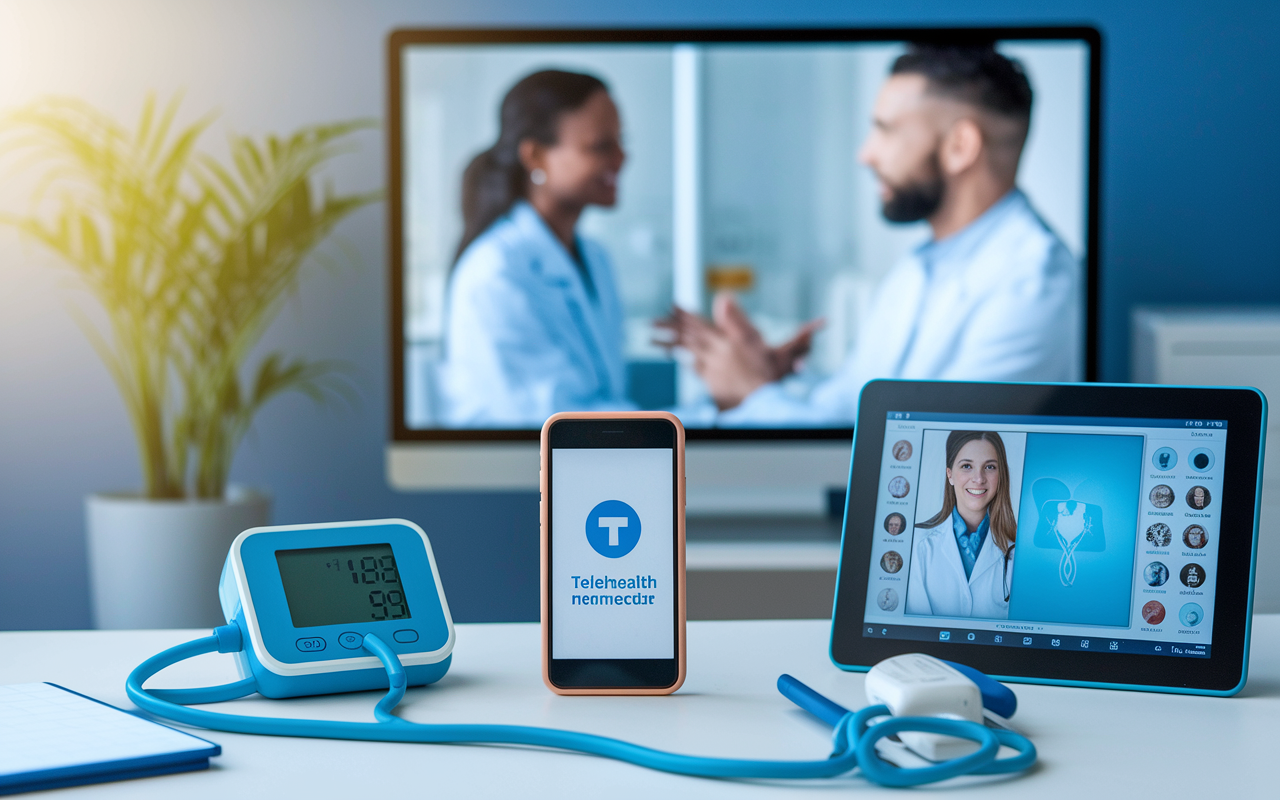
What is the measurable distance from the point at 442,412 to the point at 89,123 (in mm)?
1089

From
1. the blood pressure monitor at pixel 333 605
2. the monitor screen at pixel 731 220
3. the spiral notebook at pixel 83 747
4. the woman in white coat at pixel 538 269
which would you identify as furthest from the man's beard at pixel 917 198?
the spiral notebook at pixel 83 747

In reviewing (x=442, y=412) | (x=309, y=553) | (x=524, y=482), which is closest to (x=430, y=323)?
(x=442, y=412)

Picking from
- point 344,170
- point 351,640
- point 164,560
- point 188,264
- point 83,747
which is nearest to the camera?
point 83,747

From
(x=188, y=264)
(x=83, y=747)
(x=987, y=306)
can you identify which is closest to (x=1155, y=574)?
(x=83, y=747)

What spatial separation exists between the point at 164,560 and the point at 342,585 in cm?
150

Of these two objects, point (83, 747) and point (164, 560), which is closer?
point (83, 747)

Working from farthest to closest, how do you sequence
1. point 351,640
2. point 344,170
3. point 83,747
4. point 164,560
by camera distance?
1. point 344,170
2. point 164,560
3. point 351,640
4. point 83,747

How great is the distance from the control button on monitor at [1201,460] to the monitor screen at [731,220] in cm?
132

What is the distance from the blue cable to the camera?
0.57 m

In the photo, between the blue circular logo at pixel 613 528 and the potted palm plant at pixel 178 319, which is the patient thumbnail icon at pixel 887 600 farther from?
the potted palm plant at pixel 178 319

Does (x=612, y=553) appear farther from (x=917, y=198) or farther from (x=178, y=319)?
(x=178, y=319)

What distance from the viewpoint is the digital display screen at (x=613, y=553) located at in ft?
2.44

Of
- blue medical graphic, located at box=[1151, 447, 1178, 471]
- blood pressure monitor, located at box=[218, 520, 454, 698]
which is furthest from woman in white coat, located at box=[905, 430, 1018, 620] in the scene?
blood pressure monitor, located at box=[218, 520, 454, 698]

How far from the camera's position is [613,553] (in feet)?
2.48
